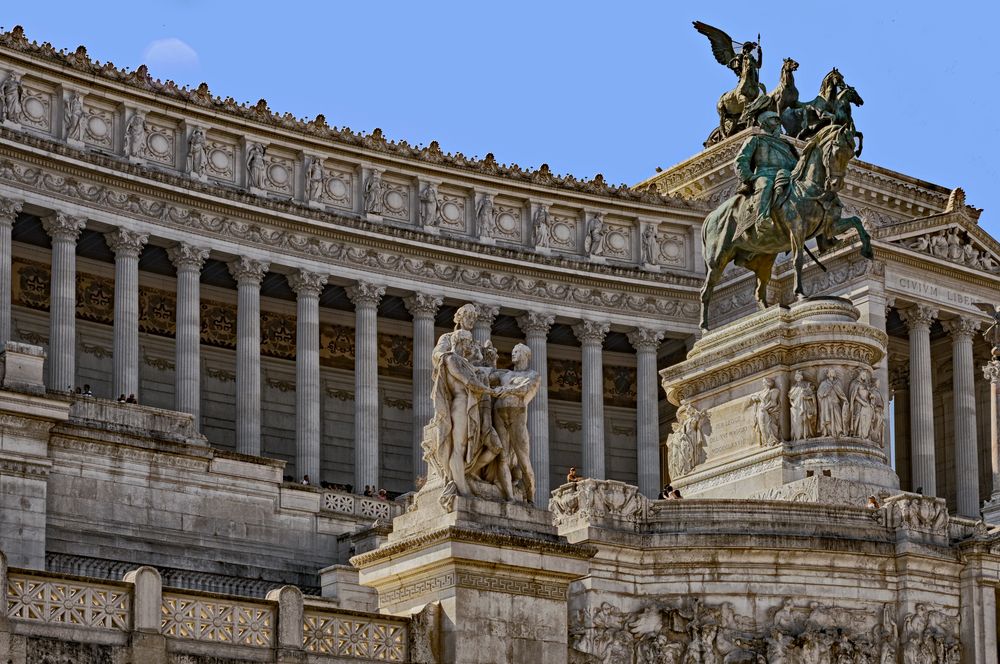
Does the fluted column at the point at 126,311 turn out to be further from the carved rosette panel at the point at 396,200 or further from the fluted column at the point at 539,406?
the fluted column at the point at 539,406

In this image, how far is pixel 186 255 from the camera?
68812 mm

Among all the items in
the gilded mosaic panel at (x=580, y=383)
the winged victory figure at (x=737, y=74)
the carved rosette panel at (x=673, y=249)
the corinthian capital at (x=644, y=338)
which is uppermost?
the winged victory figure at (x=737, y=74)

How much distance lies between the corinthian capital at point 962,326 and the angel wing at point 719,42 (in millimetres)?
14483

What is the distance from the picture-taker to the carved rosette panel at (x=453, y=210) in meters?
76.9

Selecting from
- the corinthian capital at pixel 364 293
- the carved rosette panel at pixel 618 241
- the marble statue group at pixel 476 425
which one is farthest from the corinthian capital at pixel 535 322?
the marble statue group at pixel 476 425

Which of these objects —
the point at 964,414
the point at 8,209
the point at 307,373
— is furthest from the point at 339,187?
the point at 964,414

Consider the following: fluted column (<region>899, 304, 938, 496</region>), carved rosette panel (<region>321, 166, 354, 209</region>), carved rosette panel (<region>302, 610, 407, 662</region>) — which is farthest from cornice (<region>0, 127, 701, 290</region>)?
carved rosette panel (<region>302, 610, 407, 662</region>)

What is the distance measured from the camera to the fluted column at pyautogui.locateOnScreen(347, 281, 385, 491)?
70.5 meters

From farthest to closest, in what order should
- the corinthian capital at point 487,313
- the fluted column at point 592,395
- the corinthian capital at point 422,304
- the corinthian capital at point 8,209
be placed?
the fluted column at point 592,395 < the corinthian capital at point 487,313 < the corinthian capital at point 422,304 < the corinthian capital at point 8,209

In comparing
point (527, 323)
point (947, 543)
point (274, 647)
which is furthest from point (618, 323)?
point (274, 647)

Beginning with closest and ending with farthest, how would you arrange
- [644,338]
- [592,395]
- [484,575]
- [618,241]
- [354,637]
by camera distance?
1. [354,637]
2. [484,575]
3. [592,395]
4. [644,338]
5. [618,241]

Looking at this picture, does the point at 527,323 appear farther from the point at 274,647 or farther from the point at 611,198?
the point at 274,647

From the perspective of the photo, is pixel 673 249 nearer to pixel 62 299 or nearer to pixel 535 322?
pixel 535 322

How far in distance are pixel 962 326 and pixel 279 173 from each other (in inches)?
1055
